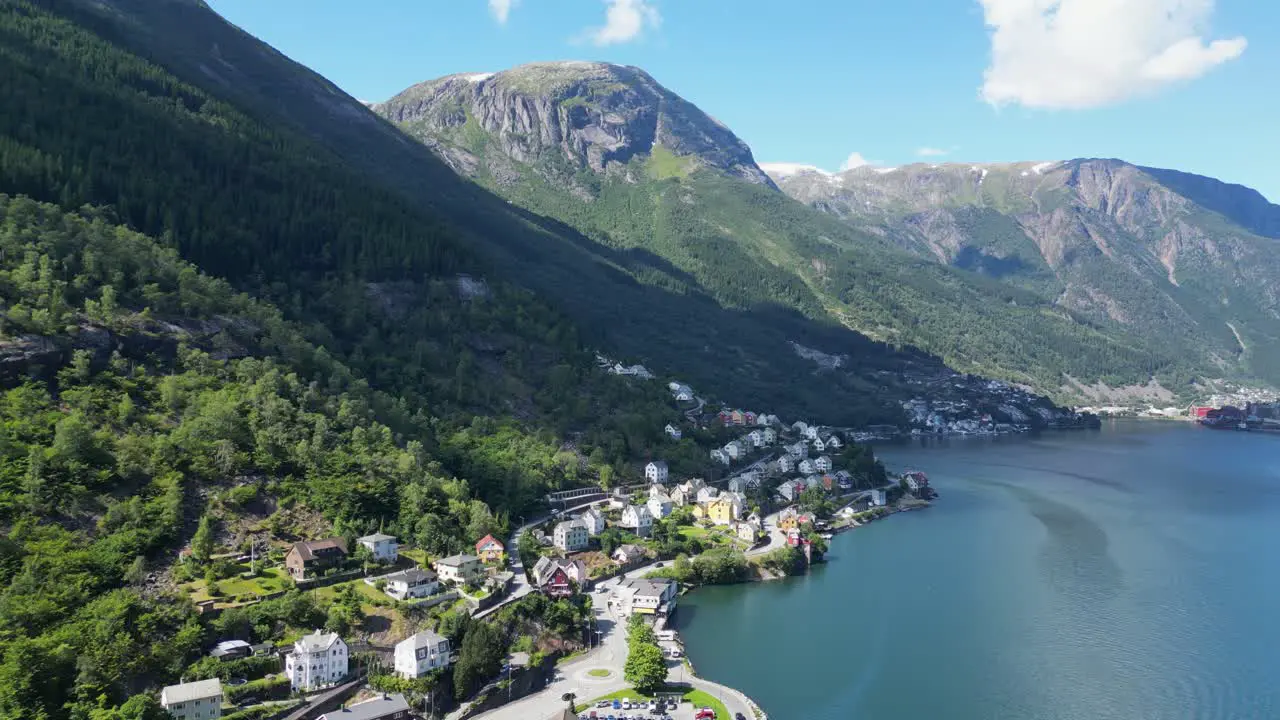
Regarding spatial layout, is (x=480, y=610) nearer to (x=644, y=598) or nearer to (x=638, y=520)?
(x=644, y=598)

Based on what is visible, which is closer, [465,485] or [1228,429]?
[465,485]

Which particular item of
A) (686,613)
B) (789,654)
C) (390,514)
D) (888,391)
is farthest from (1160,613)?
(888,391)

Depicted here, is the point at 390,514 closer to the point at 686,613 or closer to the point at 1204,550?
the point at 686,613

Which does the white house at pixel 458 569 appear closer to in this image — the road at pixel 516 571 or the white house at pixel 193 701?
the road at pixel 516 571

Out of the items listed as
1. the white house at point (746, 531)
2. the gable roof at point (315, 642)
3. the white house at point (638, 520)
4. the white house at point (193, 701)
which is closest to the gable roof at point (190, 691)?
the white house at point (193, 701)

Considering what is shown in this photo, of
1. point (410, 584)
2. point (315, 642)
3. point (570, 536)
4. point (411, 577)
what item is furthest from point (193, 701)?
point (570, 536)
